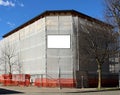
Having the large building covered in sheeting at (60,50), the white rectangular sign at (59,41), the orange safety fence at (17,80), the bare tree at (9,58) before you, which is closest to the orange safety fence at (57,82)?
the large building covered in sheeting at (60,50)

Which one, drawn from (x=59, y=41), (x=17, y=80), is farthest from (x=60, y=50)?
(x=17, y=80)

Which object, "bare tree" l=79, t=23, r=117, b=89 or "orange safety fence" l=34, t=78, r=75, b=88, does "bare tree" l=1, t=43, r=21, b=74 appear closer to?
"orange safety fence" l=34, t=78, r=75, b=88

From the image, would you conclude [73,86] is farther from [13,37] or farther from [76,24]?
[13,37]

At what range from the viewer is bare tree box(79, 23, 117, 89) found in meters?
41.1

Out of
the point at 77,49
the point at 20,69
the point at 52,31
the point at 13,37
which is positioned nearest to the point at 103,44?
the point at 77,49

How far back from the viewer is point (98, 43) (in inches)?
1671

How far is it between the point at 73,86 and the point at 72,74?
207 centimetres

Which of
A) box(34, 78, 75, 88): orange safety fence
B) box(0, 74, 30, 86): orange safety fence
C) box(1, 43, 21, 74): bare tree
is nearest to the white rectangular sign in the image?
box(34, 78, 75, 88): orange safety fence

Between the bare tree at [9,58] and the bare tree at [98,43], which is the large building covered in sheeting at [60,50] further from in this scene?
the bare tree at [9,58]

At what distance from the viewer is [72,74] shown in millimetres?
45156

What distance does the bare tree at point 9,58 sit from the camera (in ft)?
202

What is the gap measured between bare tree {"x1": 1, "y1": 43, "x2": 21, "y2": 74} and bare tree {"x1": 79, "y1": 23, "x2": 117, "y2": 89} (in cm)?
1861

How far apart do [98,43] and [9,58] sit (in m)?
28.6

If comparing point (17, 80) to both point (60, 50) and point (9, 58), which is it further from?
point (9, 58)
